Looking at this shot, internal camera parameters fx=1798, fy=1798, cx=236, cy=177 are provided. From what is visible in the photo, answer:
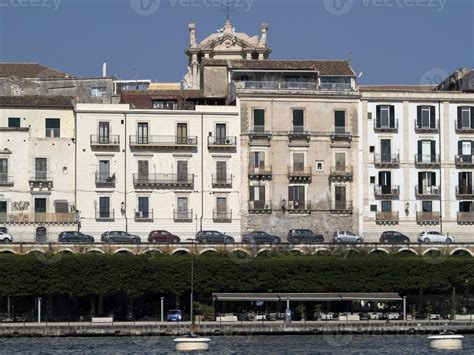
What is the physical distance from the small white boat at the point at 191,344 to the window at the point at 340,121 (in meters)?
31.0

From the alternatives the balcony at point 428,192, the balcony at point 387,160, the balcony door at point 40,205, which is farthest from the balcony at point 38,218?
the balcony at point 428,192

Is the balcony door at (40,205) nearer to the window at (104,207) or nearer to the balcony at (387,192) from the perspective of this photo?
the window at (104,207)

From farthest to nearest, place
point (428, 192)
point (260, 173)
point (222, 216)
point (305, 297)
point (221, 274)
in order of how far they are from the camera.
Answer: point (428, 192) → point (260, 173) → point (222, 216) → point (221, 274) → point (305, 297)

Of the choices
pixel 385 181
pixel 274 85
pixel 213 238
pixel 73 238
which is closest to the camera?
pixel 73 238

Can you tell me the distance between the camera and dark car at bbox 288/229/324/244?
110062 mm

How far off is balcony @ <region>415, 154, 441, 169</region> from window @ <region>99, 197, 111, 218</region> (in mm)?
20073

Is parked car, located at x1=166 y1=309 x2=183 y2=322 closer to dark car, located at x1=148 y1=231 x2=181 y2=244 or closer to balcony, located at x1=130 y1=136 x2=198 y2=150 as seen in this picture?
dark car, located at x1=148 y1=231 x2=181 y2=244

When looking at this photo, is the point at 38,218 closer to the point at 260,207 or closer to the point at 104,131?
the point at 104,131

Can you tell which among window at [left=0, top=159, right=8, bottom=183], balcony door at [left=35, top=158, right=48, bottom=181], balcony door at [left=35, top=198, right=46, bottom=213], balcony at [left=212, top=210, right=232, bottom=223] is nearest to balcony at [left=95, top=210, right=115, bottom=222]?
balcony door at [left=35, top=198, right=46, bottom=213]

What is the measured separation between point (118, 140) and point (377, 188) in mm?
16847

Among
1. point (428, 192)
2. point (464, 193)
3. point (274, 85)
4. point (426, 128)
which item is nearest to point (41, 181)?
point (274, 85)

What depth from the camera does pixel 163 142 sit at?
11281 centimetres

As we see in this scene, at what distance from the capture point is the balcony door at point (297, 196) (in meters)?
114

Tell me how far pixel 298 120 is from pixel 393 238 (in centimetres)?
1005
